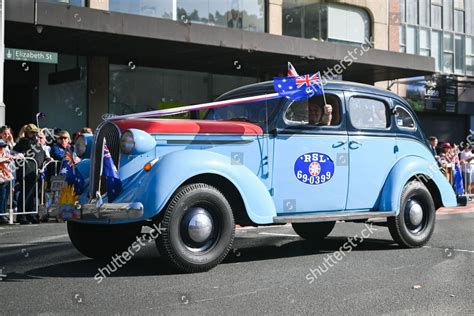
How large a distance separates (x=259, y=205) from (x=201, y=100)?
54.7 feet

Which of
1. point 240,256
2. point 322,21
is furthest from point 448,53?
point 240,256

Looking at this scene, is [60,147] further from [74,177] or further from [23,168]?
[74,177]

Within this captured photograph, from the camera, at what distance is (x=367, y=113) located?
8.33m

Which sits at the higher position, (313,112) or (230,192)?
(313,112)

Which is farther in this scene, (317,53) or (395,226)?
(317,53)

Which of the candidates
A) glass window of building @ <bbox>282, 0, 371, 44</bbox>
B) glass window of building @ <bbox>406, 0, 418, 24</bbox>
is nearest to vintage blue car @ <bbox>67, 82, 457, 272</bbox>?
glass window of building @ <bbox>282, 0, 371, 44</bbox>

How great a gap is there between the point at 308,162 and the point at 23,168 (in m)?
6.72

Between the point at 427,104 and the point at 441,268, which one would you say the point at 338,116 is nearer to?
the point at 441,268

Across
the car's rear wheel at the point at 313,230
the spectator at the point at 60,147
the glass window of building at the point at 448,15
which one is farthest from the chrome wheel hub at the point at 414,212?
the glass window of building at the point at 448,15

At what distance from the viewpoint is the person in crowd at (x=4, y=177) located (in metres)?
11.9

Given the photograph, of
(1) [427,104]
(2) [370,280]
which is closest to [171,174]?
(2) [370,280]

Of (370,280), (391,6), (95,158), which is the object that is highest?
(391,6)

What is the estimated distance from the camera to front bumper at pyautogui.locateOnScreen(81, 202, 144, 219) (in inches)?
242

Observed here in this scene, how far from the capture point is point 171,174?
6301 millimetres
